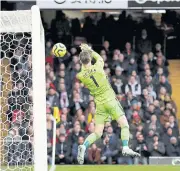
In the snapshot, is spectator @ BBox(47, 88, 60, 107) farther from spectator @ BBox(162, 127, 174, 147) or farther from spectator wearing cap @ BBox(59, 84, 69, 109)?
spectator @ BBox(162, 127, 174, 147)

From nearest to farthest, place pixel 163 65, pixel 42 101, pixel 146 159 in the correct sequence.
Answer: pixel 42 101 → pixel 146 159 → pixel 163 65

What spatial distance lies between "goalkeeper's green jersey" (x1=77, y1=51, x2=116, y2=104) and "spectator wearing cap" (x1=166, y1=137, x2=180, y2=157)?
4261 mm

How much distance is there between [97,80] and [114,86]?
16.9ft

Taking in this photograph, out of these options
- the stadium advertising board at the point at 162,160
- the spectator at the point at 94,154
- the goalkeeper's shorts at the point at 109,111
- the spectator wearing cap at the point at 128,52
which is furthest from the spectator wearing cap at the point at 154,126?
the goalkeeper's shorts at the point at 109,111

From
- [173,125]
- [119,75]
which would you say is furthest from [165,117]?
[119,75]

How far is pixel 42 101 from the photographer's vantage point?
870 centimetres

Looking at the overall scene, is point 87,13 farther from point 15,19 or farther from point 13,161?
point 15,19

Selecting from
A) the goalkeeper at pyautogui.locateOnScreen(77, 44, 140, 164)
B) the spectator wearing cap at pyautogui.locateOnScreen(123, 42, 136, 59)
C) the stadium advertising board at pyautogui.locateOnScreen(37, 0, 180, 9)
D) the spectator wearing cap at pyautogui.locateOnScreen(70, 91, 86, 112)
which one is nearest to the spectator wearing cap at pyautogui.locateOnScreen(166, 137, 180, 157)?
the spectator wearing cap at pyautogui.locateOnScreen(70, 91, 86, 112)

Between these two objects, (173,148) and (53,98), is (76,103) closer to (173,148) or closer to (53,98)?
(53,98)

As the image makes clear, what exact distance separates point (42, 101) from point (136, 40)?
31.0 ft

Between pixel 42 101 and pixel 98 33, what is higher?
pixel 98 33

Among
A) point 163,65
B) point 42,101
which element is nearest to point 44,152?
point 42,101

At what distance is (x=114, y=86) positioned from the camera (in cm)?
1658

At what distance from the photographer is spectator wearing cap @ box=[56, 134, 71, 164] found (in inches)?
588
